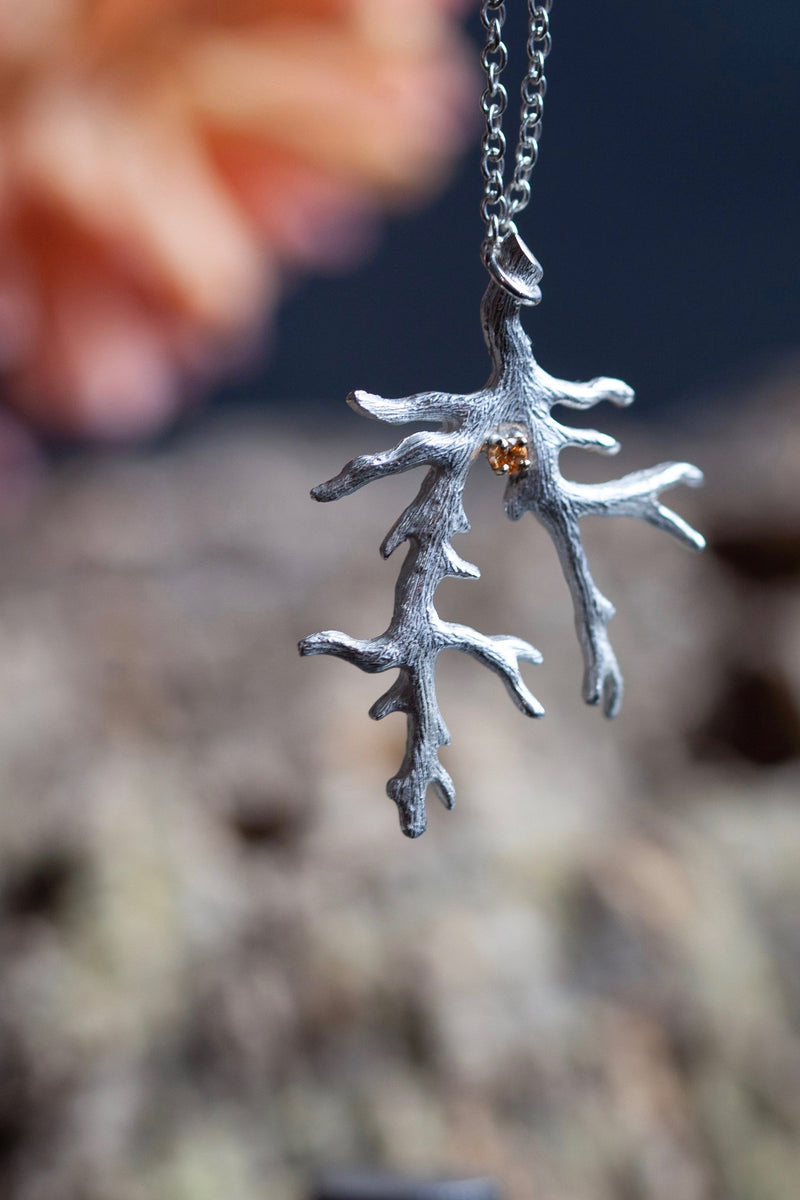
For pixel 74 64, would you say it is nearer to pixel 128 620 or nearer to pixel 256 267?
pixel 256 267

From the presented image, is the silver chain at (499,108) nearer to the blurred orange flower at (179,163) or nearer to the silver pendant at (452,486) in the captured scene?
the silver pendant at (452,486)

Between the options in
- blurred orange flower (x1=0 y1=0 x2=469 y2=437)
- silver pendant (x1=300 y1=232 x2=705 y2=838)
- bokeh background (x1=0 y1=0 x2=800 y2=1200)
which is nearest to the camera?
silver pendant (x1=300 y1=232 x2=705 y2=838)

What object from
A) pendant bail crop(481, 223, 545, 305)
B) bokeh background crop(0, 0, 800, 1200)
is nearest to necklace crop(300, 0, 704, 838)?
pendant bail crop(481, 223, 545, 305)

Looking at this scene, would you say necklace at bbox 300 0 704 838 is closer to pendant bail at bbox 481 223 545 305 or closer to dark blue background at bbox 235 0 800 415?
pendant bail at bbox 481 223 545 305

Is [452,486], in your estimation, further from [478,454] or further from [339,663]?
[339,663]

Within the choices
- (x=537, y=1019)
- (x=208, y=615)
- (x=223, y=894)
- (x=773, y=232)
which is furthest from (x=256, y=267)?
(x=537, y=1019)

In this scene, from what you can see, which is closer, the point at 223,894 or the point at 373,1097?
the point at 373,1097
